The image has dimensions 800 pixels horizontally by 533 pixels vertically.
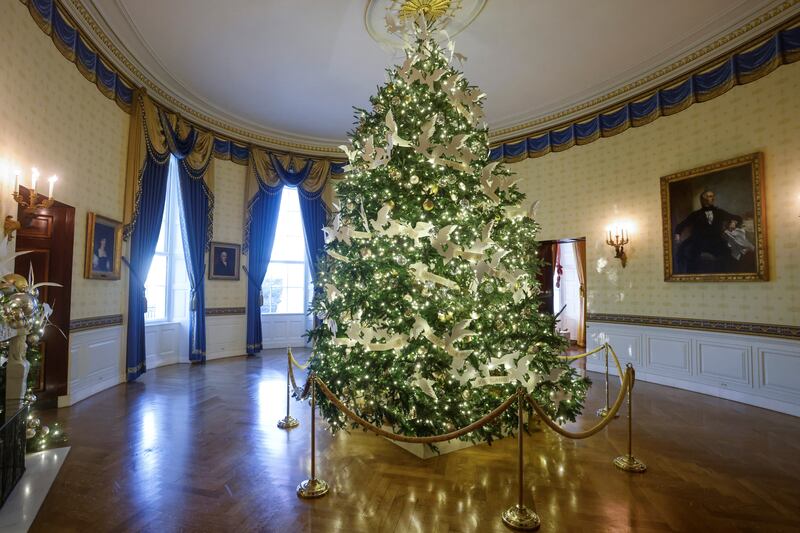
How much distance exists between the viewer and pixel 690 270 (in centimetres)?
589

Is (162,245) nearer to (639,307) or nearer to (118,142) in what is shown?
(118,142)

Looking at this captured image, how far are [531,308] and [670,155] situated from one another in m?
4.16

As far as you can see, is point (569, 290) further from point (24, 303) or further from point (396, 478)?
point (24, 303)

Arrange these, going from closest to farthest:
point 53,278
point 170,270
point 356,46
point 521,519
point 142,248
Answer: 1. point 521,519
2. point 53,278
3. point 356,46
4. point 142,248
5. point 170,270

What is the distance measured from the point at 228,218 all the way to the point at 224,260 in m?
0.86

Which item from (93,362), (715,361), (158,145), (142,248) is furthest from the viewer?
(158,145)

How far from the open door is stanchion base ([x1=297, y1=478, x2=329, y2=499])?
3.77 m

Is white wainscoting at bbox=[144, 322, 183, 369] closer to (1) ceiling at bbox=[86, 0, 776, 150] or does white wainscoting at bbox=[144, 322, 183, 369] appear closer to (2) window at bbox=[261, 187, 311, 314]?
(2) window at bbox=[261, 187, 311, 314]

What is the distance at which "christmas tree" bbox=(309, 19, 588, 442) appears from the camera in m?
3.43

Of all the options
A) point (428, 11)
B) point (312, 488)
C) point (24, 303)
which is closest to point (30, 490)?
point (24, 303)

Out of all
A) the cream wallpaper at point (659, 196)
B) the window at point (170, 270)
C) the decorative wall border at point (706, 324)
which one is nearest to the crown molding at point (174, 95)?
the window at point (170, 270)

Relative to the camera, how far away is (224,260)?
323 inches

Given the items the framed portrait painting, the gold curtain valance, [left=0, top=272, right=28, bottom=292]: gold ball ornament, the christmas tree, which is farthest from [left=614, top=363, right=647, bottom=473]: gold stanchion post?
the gold curtain valance

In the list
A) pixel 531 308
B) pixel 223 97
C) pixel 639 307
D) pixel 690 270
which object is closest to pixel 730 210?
pixel 690 270
